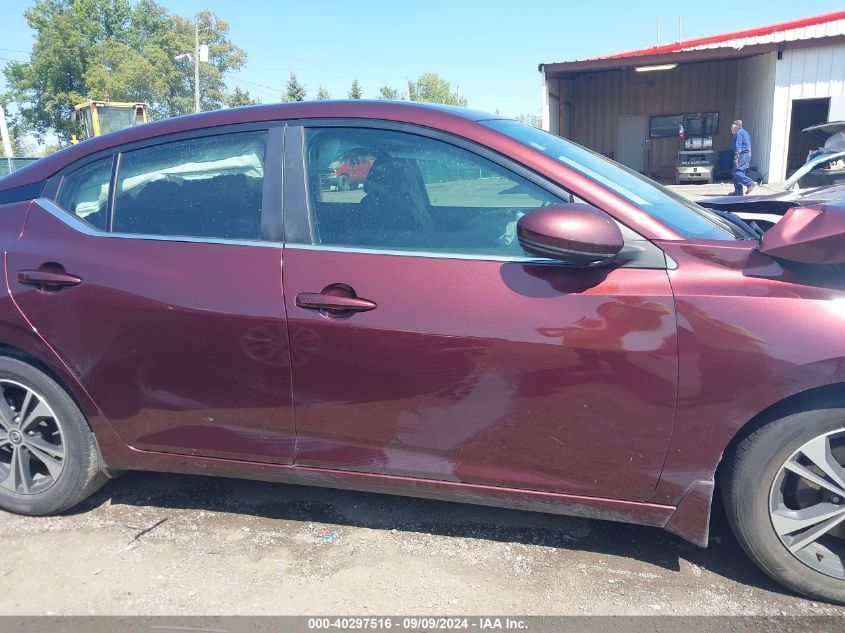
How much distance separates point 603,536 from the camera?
2578 mm

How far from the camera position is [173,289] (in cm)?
241

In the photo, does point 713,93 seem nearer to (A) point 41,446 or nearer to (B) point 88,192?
(B) point 88,192

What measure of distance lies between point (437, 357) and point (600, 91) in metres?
26.3

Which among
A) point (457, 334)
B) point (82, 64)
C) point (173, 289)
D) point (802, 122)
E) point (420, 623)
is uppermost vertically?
point (82, 64)

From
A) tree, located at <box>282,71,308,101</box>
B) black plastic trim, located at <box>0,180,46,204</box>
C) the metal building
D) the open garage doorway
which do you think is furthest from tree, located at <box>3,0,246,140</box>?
black plastic trim, located at <box>0,180,46,204</box>

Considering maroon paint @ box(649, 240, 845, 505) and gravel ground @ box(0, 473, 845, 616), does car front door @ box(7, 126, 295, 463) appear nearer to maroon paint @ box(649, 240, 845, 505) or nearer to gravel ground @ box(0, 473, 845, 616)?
gravel ground @ box(0, 473, 845, 616)

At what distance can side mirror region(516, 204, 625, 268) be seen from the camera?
1954mm

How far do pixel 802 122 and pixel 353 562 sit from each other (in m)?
23.4

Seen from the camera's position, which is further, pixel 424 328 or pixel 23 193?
pixel 23 193

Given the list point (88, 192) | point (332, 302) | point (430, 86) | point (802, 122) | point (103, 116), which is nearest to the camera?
point (332, 302)

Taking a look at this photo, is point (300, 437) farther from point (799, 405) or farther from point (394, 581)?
point (799, 405)

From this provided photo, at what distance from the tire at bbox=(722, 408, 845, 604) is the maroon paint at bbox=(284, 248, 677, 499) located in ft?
0.88

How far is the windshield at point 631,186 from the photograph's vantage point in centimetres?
222

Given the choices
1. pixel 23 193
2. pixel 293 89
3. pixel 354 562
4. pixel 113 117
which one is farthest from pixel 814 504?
pixel 293 89
